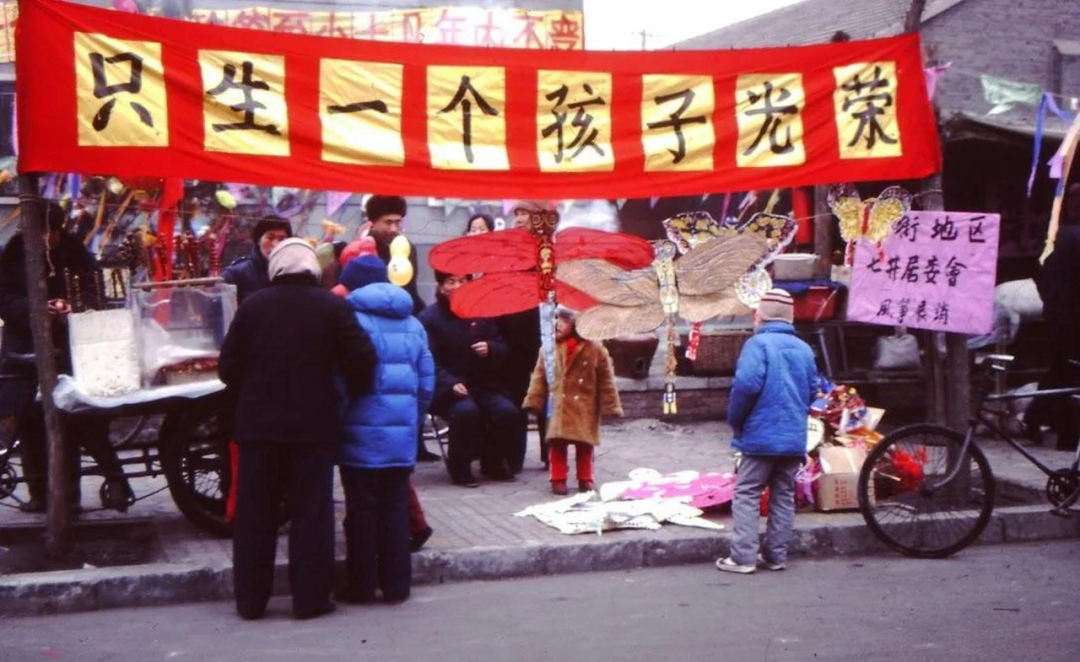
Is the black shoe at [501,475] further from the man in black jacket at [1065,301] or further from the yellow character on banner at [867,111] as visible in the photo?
the man in black jacket at [1065,301]

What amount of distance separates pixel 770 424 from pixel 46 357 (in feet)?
13.6

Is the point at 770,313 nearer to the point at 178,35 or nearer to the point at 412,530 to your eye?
the point at 412,530

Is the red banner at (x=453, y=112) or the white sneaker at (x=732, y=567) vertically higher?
the red banner at (x=453, y=112)

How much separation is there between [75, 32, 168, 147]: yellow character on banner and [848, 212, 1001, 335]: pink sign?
469 cm

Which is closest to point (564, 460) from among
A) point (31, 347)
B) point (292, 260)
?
point (292, 260)

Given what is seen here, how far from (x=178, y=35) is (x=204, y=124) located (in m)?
0.51

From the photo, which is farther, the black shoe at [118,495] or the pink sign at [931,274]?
the pink sign at [931,274]

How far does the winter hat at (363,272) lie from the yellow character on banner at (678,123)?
6.91ft

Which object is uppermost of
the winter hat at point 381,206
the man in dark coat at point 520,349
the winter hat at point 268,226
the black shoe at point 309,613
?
the winter hat at point 381,206

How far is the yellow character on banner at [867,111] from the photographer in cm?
782

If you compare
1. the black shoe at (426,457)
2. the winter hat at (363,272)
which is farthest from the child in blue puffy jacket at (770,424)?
the black shoe at (426,457)

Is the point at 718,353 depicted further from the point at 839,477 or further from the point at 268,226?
the point at 268,226

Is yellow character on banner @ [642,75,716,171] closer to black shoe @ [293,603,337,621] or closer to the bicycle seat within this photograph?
black shoe @ [293,603,337,621]

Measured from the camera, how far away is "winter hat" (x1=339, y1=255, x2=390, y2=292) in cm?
634
